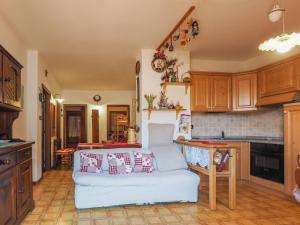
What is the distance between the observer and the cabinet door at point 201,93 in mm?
5090

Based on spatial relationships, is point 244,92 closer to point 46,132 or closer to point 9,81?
point 9,81

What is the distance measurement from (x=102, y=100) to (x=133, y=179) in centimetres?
664

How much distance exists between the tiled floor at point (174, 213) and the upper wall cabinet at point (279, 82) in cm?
162

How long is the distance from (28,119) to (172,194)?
298cm

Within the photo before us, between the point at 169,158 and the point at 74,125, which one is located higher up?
the point at 74,125

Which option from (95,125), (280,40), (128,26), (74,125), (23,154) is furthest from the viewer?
(74,125)

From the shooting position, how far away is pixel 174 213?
326 centimetres

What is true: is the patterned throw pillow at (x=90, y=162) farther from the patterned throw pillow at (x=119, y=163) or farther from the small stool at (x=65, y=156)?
the small stool at (x=65, y=156)

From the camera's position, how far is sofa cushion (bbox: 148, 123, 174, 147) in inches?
184

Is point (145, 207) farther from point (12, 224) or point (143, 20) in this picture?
point (143, 20)

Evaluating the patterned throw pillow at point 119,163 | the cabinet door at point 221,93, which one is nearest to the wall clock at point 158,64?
the cabinet door at point 221,93

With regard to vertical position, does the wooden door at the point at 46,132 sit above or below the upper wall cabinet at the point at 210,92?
below

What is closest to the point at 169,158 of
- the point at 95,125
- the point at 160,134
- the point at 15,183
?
the point at 160,134

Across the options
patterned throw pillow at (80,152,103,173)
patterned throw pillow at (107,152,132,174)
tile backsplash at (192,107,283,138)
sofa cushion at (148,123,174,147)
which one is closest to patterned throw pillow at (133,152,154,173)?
patterned throw pillow at (107,152,132,174)
